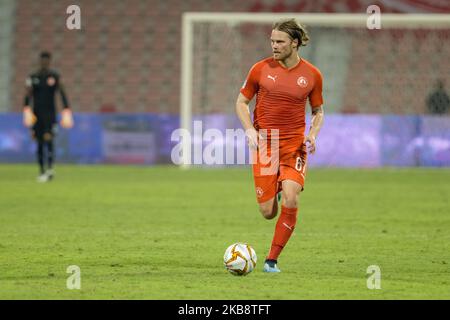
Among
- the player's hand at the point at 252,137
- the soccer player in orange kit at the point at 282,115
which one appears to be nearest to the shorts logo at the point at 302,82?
the soccer player in orange kit at the point at 282,115

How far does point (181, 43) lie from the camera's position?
28.2m

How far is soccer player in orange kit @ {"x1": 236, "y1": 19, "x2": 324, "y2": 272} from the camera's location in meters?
8.55

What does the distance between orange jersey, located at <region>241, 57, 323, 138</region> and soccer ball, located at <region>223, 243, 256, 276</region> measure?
3.55 feet

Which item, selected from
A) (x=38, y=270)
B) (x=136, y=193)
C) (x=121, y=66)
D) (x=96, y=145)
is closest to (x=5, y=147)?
(x=96, y=145)

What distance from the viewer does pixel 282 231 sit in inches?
334

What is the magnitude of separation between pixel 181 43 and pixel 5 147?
6266mm

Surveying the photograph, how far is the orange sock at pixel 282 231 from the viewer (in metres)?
8.45

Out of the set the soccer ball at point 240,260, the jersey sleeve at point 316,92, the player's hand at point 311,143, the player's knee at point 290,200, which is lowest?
the soccer ball at point 240,260

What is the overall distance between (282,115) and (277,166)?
→ 43 centimetres

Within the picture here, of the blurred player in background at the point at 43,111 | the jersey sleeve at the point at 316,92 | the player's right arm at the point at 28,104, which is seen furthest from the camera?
the blurred player in background at the point at 43,111

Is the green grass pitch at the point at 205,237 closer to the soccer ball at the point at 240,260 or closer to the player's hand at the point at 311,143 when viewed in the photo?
the soccer ball at the point at 240,260

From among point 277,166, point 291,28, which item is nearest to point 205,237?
point 277,166

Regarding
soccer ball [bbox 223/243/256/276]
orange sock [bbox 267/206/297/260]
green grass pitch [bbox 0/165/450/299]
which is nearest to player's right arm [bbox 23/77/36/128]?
green grass pitch [bbox 0/165/450/299]
